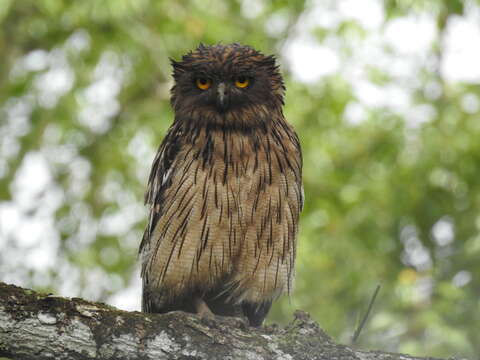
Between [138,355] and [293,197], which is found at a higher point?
[293,197]

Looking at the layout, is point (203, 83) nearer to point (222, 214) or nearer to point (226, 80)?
point (226, 80)

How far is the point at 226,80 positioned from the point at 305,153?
4236mm

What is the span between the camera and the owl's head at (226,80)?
3.54m

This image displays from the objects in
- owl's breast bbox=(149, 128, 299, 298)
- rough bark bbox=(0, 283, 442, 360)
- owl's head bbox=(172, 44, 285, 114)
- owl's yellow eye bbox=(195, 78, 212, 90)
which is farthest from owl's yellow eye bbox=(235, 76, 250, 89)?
rough bark bbox=(0, 283, 442, 360)

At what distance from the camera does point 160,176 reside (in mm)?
3701

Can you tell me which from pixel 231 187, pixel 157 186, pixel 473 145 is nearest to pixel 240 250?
pixel 231 187

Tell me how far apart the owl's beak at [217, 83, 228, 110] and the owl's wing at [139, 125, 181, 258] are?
0.31m

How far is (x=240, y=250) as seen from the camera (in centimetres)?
346

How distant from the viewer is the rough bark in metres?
2.31

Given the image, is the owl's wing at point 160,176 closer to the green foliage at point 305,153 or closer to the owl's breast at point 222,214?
→ the owl's breast at point 222,214

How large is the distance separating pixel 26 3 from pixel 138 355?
5333mm

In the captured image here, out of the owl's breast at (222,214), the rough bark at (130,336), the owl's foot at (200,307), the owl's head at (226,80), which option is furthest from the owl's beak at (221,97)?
the rough bark at (130,336)

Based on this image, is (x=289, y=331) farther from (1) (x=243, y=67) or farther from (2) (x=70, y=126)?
(2) (x=70, y=126)

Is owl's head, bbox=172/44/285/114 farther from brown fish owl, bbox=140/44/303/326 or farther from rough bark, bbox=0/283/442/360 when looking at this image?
rough bark, bbox=0/283/442/360
